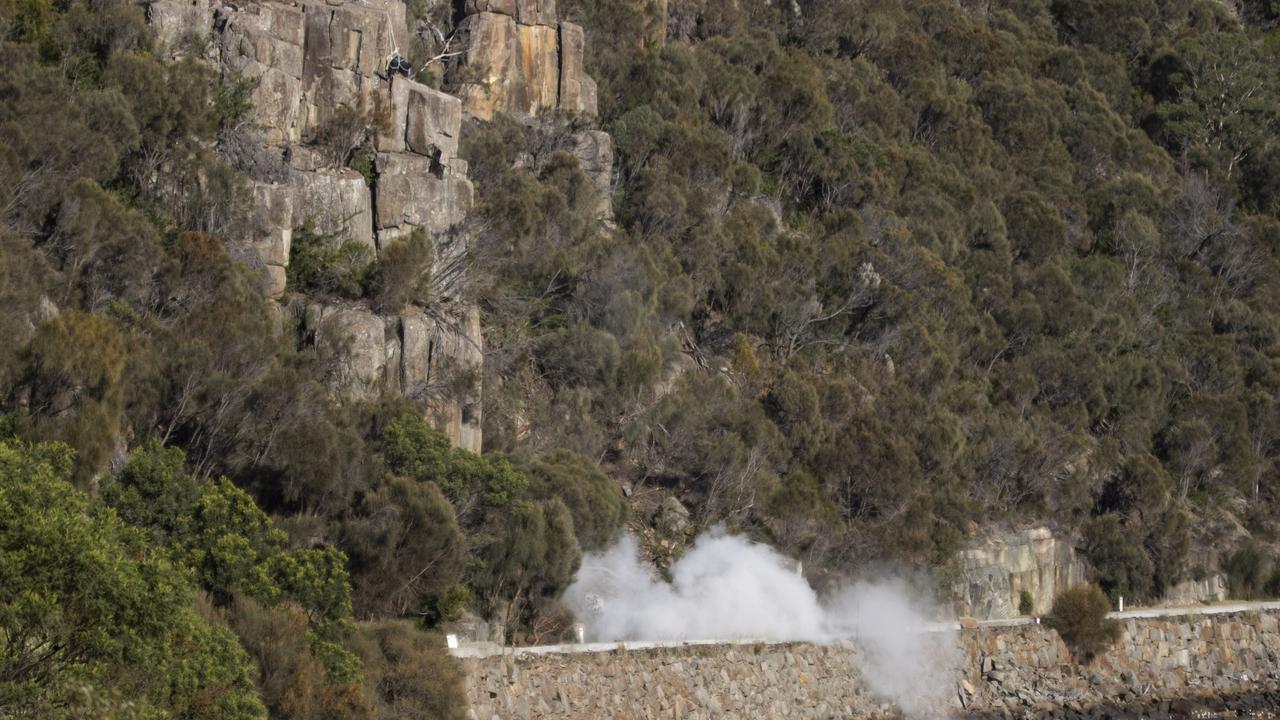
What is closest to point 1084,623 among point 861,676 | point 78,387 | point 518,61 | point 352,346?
point 861,676

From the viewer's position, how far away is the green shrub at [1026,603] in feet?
152

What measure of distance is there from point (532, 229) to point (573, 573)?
41.8 ft

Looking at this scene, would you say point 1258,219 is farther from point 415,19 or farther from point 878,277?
point 415,19

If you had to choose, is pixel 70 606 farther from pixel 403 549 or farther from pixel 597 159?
pixel 597 159

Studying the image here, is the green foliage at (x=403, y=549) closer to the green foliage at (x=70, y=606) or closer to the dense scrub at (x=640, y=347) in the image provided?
the dense scrub at (x=640, y=347)

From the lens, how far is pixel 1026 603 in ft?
152

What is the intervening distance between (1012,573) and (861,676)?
36.6ft

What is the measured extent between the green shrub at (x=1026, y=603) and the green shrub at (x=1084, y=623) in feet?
9.22

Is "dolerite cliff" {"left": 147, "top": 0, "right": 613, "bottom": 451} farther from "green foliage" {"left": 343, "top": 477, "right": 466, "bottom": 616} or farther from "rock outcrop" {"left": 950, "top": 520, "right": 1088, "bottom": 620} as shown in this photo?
"rock outcrop" {"left": 950, "top": 520, "right": 1088, "bottom": 620}

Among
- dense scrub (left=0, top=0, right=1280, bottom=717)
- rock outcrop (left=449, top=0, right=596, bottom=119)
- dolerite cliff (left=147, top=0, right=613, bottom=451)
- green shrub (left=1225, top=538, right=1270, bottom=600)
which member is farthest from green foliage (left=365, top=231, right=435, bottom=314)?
green shrub (left=1225, top=538, right=1270, bottom=600)

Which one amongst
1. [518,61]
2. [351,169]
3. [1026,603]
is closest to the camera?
[351,169]

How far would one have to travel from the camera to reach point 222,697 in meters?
20.2

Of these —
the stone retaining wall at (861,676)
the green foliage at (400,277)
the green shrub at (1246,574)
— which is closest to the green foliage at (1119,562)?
the stone retaining wall at (861,676)

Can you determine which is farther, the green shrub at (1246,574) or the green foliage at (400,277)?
the green shrub at (1246,574)
